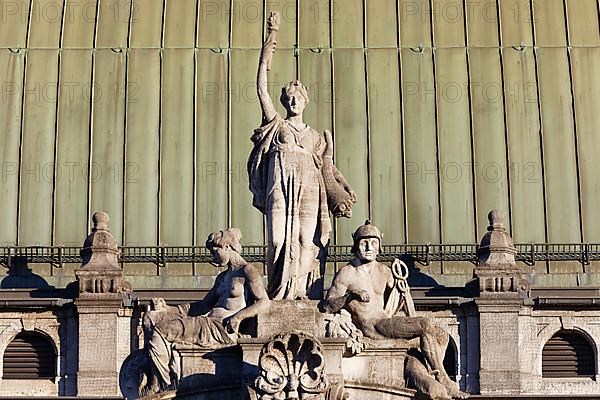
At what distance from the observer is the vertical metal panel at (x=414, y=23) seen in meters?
76.6

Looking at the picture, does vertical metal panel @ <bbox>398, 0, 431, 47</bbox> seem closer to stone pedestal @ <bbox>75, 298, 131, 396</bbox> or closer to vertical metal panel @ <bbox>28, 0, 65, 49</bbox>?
vertical metal panel @ <bbox>28, 0, 65, 49</bbox>

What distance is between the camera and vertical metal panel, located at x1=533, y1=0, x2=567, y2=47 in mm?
76812

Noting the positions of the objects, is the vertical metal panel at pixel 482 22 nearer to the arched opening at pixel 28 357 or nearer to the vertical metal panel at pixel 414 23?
the vertical metal panel at pixel 414 23

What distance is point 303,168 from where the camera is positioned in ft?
162

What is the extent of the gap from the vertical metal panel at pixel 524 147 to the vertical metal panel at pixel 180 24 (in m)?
8.37

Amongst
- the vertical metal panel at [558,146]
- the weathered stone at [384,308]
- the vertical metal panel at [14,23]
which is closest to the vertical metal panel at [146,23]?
the vertical metal panel at [14,23]

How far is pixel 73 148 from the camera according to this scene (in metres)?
75.2

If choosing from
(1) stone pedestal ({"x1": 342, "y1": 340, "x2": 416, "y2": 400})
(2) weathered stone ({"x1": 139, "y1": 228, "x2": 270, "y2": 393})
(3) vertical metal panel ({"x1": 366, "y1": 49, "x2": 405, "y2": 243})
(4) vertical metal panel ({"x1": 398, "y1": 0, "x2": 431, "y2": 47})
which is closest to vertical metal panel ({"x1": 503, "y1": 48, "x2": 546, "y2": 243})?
(4) vertical metal panel ({"x1": 398, "y1": 0, "x2": 431, "y2": 47})

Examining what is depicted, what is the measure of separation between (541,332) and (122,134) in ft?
39.7

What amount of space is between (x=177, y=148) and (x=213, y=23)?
13.0 ft

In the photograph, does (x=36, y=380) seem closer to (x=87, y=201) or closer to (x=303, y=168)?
(x=87, y=201)

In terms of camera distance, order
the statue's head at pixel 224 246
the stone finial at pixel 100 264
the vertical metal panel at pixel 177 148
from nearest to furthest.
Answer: the statue's head at pixel 224 246
the stone finial at pixel 100 264
the vertical metal panel at pixel 177 148

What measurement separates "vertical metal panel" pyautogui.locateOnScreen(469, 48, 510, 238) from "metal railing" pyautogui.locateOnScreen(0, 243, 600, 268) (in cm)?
90

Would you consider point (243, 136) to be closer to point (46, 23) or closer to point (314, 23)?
point (314, 23)
